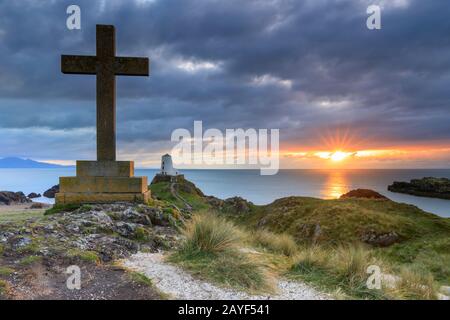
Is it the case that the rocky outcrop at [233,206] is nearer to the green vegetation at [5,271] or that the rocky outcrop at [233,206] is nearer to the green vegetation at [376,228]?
the green vegetation at [376,228]

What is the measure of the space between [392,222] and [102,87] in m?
15.0

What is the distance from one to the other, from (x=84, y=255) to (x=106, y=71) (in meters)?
6.20

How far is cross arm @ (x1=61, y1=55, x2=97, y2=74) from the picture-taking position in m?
9.26

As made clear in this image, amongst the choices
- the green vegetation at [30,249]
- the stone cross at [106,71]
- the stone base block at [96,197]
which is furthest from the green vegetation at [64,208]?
the green vegetation at [30,249]

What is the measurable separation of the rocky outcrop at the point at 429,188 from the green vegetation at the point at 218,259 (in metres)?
69.9

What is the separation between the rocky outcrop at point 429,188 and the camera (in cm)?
6380

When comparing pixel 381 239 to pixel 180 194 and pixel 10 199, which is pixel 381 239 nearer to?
pixel 180 194

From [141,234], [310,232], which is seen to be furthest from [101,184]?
[310,232]

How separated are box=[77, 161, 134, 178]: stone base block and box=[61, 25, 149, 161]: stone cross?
205 mm

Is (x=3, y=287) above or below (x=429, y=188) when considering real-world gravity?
above

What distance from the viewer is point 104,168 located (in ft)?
29.9

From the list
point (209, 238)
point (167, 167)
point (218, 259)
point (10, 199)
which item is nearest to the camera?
point (218, 259)

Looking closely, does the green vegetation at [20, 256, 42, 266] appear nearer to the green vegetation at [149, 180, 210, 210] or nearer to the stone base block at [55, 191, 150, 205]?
the stone base block at [55, 191, 150, 205]
